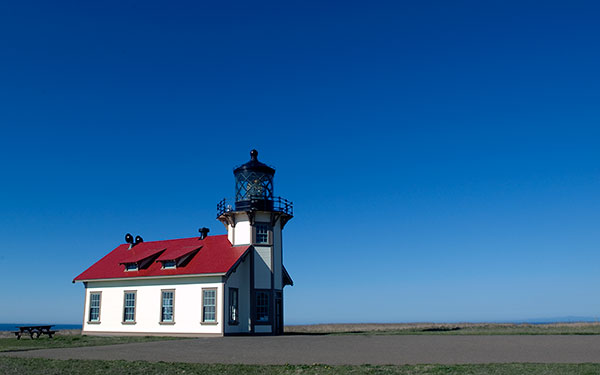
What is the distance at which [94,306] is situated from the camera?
34906 mm

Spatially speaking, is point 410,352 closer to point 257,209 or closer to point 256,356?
point 256,356

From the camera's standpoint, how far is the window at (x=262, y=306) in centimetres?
3169

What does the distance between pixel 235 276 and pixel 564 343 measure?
17.6 metres

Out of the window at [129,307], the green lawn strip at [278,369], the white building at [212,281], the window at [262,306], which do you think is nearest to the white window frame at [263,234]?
the white building at [212,281]

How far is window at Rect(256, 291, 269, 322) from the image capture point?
3169 centimetres

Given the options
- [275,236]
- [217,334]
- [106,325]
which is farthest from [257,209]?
[106,325]

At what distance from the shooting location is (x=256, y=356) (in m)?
16.5

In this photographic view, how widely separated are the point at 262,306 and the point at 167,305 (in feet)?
18.6

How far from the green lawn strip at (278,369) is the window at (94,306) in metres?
20.7

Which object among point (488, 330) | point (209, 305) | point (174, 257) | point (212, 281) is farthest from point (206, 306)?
point (488, 330)

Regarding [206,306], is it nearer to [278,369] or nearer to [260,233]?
[260,233]

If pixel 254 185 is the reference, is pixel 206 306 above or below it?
below

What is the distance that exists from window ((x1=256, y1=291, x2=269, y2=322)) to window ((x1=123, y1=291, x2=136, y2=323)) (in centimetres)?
792

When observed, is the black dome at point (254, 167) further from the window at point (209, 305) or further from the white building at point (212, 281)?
the window at point (209, 305)
